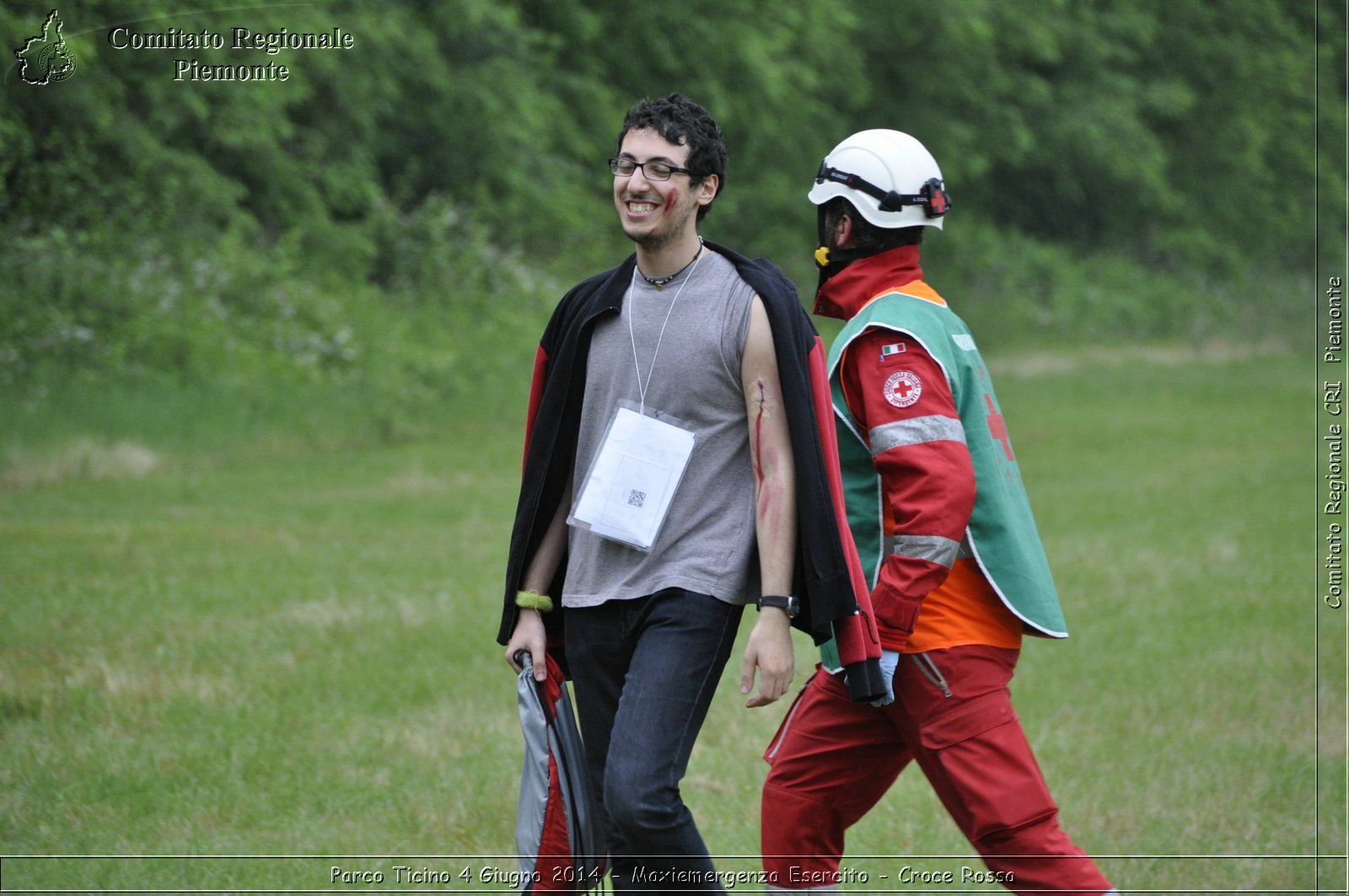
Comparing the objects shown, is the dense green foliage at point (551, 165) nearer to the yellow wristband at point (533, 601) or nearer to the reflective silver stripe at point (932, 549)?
the reflective silver stripe at point (932, 549)

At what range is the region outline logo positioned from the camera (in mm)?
13594

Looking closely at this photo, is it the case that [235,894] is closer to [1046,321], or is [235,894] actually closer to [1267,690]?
[1267,690]

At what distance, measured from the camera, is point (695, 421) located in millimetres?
3730

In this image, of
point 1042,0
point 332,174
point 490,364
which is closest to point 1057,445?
point 490,364

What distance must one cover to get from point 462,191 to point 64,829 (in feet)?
66.2

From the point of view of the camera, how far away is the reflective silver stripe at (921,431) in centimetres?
361

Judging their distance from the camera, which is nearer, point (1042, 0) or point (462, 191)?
point (462, 191)

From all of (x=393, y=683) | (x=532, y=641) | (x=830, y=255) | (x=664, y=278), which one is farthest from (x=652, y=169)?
(x=393, y=683)

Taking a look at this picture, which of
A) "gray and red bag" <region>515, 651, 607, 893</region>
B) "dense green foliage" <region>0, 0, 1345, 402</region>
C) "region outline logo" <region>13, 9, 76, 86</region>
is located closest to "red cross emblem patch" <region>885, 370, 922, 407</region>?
"gray and red bag" <region>515, 651, 607, 893</region>

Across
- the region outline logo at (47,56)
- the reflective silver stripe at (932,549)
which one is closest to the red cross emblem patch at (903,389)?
the reflective silver stripe at (932,549)

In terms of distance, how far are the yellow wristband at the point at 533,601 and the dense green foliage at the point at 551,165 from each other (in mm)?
11879

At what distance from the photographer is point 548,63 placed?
85.9 feet

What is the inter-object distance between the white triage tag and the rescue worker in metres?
0.48

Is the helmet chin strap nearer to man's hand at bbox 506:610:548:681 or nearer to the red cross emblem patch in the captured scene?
the red cross emblem patch
